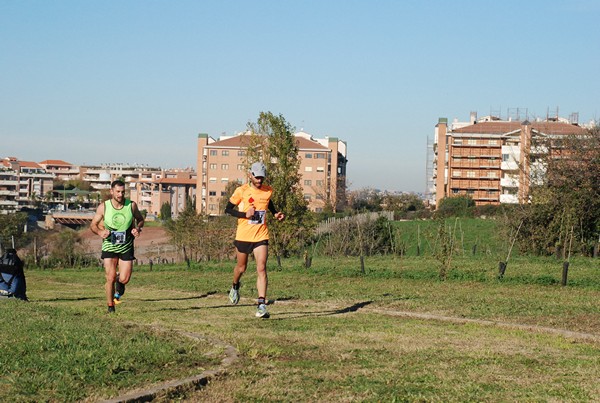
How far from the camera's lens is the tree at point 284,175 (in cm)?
3762

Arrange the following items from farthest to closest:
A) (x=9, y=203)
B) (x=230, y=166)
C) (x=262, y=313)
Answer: (x=9, y=203)
(x=230, y=166)
(x=262, y=313)

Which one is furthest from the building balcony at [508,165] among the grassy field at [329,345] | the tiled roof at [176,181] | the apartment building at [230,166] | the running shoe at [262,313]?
the running shoe at [262,313]

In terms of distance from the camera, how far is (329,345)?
9.27 m

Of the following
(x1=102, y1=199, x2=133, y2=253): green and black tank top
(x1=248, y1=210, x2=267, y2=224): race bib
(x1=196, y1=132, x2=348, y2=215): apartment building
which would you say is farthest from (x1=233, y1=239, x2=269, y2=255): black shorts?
(x1=196, y1=132, x2=348, y2=215): apartment building

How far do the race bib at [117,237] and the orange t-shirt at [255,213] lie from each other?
71.0 inches

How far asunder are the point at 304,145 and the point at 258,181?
131 metres

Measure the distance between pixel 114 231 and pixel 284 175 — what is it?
2536 cm

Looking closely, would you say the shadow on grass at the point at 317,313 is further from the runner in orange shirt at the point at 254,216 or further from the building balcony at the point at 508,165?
the building balcony at the point at 508,165

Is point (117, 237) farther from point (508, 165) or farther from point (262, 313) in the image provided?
point (508, 165)

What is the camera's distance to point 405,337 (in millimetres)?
10031

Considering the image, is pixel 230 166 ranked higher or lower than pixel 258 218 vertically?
higher

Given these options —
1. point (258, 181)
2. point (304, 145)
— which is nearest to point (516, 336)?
point (258, 181)

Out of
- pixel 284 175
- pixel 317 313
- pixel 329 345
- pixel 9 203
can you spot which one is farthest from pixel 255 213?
pixel 9 203

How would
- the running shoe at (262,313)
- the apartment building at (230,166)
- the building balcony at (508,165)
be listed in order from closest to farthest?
the running shoe at (262,313) → the building balcony at (508,165) → the apartment building at (230,166)
